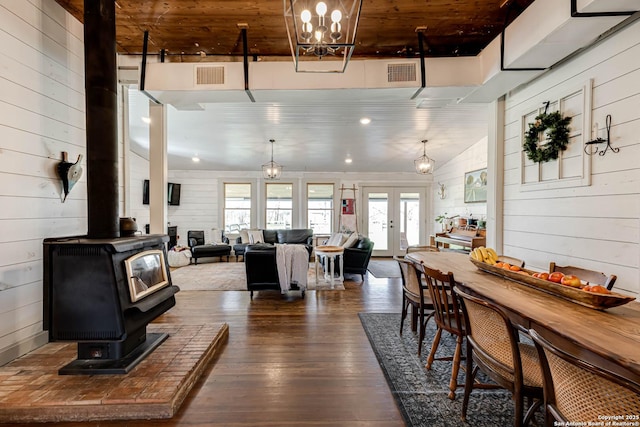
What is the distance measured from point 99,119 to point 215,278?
149 inches

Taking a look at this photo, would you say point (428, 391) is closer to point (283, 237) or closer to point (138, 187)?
point (283, 237)

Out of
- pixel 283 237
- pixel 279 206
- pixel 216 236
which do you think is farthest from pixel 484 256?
pixel 216 236

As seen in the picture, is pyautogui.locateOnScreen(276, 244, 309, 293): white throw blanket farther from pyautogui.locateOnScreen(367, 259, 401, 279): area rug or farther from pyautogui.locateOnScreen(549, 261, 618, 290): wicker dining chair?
pyautogui.locateOnScreen(549, 261, 618, 290): wicker dining chair

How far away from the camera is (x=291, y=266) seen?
4.26m

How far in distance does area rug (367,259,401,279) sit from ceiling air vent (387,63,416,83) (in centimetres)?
380

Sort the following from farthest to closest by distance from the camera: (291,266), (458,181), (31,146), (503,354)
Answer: (458,181), (291,266), (31,146), (503,354)

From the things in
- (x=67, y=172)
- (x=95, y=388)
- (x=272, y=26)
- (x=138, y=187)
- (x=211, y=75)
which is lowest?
(x=95, y=388)

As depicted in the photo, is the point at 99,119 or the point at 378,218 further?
the point at 378,218

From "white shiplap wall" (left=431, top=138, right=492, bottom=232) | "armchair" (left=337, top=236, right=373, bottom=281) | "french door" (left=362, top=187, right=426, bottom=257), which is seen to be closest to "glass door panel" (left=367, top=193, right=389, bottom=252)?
"french door" (left=362, top=187, right=426, bottom=257)

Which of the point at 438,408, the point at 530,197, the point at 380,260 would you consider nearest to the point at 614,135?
the point at 530,197

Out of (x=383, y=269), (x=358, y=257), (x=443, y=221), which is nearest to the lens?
(x=358, y=257)

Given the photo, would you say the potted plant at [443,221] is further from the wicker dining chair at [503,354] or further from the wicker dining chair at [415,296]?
the wicker dining chair at [503,354]

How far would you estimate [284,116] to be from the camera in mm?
4855

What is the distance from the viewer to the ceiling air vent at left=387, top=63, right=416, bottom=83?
2908mm
